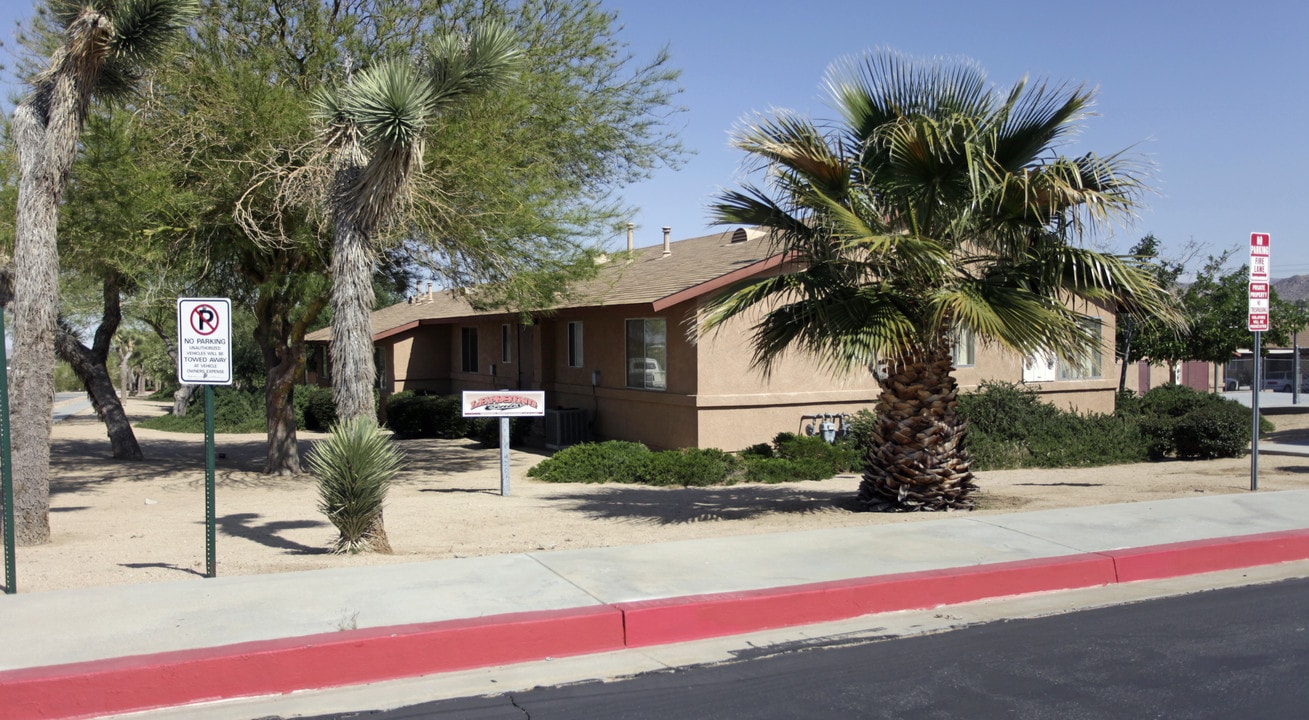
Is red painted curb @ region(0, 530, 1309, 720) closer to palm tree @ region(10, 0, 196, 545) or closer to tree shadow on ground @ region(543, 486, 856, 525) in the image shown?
tree shadow on ground @ region(543, 486, 856, 525)

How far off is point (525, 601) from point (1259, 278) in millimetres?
10604

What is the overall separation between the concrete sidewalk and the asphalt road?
624 millimetres

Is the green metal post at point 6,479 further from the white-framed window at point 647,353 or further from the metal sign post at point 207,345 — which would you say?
the white-framed window at point 647,353

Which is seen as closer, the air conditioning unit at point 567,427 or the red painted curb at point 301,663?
the red painted curb at point 301,663

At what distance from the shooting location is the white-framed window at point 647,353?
62.5ft

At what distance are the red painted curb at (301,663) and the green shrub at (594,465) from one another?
9501mm

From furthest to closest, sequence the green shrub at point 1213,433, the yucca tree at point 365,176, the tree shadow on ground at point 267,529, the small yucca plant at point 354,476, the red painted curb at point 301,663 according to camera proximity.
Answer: the green shrub at point 1213,433
the tree shadow on ground at point 267,529
the yucca tree at point 365,176
the small yucca plant at point 354,476
the red painted curb at point 301,663

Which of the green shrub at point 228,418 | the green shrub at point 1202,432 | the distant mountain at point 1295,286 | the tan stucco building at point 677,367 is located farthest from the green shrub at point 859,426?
the distant mountain at point 1295,286

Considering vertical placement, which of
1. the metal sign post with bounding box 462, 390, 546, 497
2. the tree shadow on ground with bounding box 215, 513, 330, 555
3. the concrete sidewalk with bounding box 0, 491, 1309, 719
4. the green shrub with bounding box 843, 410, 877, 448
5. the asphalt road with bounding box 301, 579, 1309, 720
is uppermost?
the metal sign post with bounding box 462, 390, 546, 497

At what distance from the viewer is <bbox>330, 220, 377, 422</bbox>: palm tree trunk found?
30.9 ft

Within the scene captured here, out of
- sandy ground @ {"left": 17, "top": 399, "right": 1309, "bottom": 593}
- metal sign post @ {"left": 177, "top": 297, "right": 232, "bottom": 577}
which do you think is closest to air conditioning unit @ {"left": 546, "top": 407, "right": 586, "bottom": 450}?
sandy ground @ {"left": 17, "top": 399, "right": 1309, "bottom": 593}

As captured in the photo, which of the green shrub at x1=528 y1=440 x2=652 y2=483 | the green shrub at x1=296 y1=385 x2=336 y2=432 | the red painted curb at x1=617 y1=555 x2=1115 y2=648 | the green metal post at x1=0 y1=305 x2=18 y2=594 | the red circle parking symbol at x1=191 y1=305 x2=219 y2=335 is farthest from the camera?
the green shrub at x1=296 y1=385 x2=336 y2=432

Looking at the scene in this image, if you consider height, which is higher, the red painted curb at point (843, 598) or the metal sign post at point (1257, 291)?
the metal sign post at point (1257, 291)

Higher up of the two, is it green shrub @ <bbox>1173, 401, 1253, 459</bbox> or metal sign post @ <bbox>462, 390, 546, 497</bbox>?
metal sign post @ <bbox>462, 390, 546, 497</bbox>
